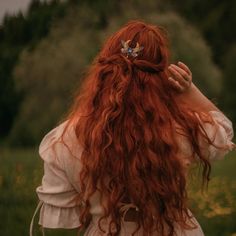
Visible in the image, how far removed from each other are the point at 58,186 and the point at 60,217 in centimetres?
11

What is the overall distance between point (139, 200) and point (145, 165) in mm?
113

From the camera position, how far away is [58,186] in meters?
2.20

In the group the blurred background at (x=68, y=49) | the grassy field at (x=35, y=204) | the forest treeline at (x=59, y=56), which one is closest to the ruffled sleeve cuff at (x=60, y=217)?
the grassy field at (x=35, y=204)

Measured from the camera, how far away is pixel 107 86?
2.15m

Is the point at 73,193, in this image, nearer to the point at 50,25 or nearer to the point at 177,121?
the point at 177,121

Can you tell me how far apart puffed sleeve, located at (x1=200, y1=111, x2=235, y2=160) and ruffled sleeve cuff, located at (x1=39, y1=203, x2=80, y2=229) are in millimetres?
469

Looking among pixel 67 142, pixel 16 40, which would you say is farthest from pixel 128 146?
pixel 16 40

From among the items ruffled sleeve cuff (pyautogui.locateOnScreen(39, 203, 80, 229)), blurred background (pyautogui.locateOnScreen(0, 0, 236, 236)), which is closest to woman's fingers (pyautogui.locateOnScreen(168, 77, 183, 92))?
ruffled sleeve cuff (pyautogui.locateOnScreen(39, 203, 80, 229))

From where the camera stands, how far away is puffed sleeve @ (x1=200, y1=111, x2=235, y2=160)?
7.37 feet

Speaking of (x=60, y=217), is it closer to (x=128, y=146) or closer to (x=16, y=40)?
(x=128, y=146)

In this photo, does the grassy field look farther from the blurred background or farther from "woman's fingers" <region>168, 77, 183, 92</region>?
the blurred background

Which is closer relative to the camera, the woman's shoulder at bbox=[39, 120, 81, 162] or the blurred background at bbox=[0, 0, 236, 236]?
the woman's shoulder at bbox=[39, 120, 81, 162]

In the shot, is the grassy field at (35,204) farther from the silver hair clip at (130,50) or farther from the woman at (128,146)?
the silver hair clip at (130,50)

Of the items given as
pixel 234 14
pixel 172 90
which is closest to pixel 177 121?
pixel 172 90
